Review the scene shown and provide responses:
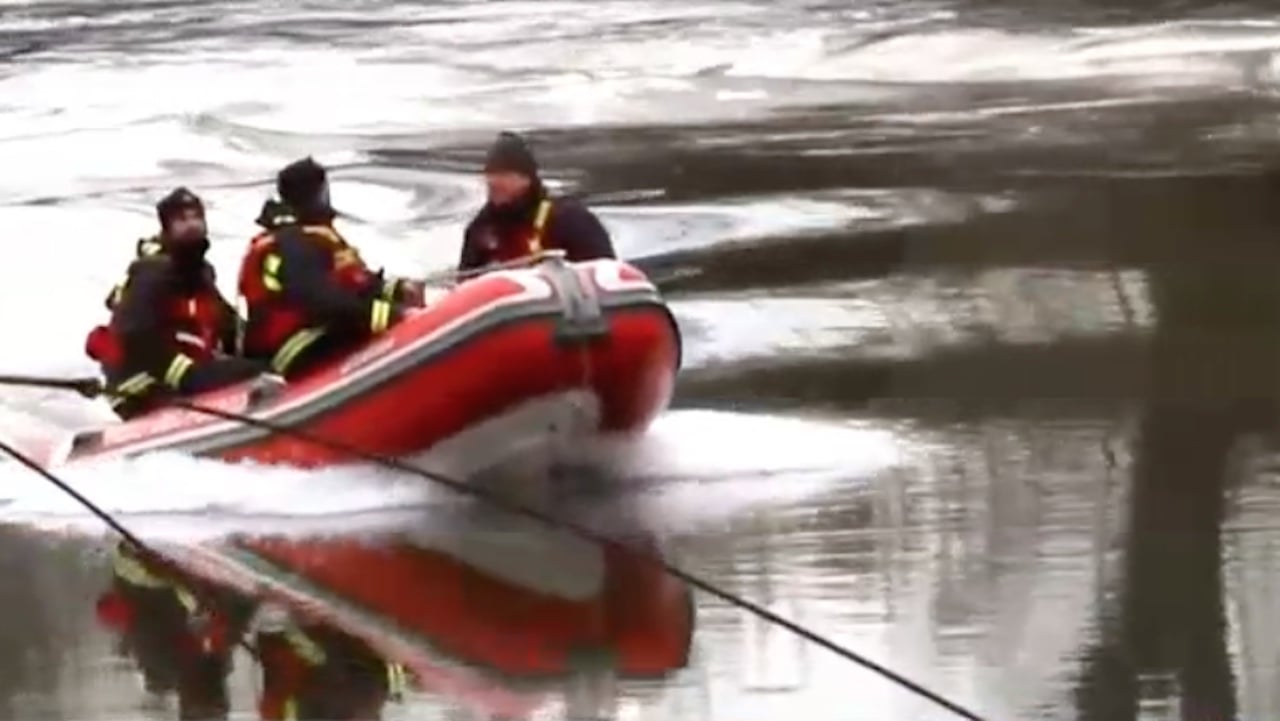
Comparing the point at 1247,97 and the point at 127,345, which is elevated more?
the point at 1247,97

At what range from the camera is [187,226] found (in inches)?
416

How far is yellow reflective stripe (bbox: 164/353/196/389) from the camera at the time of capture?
10.7m

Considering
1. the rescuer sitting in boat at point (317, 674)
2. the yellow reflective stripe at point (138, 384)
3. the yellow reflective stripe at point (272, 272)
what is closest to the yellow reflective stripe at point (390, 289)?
the yellow reflective stripe at point (272, 272)

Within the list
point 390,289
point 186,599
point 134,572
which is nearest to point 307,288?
point 390,289

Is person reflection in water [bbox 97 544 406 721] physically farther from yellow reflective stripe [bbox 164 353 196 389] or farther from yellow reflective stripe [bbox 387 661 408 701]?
yellow reflective stripe [bbox 164 353 196 389]

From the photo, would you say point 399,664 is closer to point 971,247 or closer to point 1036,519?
point 1036,519

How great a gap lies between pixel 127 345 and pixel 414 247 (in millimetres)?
6362

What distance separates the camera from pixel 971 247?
15727mm

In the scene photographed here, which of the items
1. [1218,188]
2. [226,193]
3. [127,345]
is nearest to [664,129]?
[226,193]

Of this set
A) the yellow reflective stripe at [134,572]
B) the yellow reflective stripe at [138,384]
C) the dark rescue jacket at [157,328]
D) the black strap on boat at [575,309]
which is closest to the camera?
the yellow reflective stripe at [134,572]

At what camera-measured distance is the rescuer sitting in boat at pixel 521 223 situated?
1090 centimetres

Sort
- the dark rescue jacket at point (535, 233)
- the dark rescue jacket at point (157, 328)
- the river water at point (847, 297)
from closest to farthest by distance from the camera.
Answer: the river water at point (847, 297), the dark rescue jacket at point (157, 328), the dark rescue jacket at point (535, 233)

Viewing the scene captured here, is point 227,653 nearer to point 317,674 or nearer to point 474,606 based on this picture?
point 317,674

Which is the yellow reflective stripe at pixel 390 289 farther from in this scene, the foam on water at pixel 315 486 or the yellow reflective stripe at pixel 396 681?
the yellow reflective stripe at pixel 396 681
